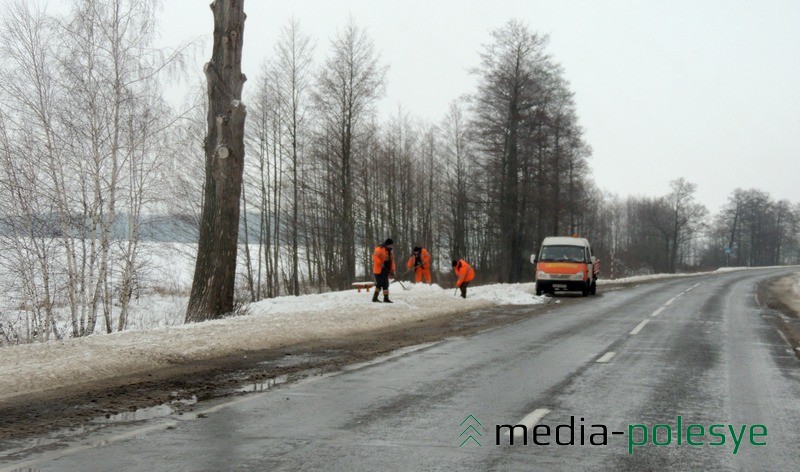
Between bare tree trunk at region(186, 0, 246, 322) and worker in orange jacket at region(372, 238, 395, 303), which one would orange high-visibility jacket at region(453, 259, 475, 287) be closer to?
worker in orange jacket at region(372, 238, 395, 303)

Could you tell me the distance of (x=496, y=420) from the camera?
21.3ft

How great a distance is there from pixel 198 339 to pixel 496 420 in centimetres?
645

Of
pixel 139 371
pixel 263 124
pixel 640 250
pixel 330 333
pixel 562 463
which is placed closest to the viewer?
pixel 562 463

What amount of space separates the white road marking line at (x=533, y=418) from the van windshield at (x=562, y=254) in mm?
22494

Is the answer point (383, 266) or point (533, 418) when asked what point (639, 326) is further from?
point (533, 418)

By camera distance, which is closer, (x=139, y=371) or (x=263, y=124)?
(x=139, y=371)

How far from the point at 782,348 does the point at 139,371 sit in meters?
10.6

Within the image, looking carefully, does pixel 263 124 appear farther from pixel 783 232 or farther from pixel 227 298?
pixel 783 232

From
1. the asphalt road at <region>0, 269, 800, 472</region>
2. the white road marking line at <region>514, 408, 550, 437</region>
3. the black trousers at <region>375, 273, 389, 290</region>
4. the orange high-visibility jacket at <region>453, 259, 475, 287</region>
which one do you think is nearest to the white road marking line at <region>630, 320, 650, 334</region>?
the asphalt road at <region>0, 269, 800, 472</region>

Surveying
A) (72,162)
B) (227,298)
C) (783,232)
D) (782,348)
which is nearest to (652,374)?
(782,348)

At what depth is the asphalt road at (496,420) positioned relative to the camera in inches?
202

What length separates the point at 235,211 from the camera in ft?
49.8

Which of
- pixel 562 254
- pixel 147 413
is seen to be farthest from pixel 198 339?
pixel 562 254

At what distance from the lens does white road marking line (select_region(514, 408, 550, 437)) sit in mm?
6289
